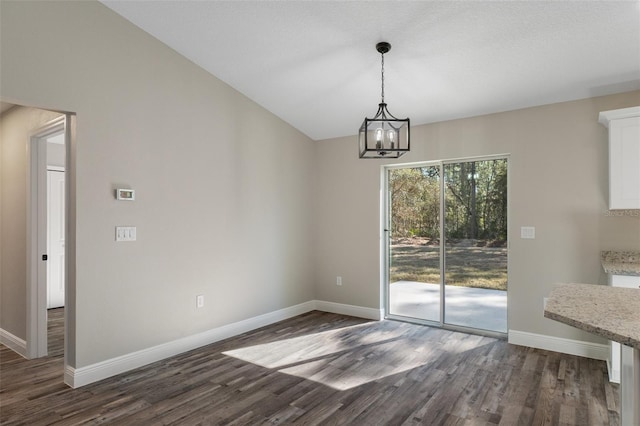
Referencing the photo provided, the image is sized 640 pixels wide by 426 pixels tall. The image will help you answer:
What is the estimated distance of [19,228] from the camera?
3.79 metres

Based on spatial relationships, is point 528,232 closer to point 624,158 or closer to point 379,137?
point 624,158

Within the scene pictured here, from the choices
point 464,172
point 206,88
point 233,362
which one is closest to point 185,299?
point 233,362

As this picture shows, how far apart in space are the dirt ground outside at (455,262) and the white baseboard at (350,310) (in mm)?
494

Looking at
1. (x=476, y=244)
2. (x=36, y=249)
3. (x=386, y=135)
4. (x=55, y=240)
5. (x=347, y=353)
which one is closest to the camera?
(x=386, y=135)

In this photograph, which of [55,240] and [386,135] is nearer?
[386,135]

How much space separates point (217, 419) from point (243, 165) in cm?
278

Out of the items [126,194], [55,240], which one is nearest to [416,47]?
[126,194]

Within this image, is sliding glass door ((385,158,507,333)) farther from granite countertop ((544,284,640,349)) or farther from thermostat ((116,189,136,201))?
thermostat ((116,189,136,201))

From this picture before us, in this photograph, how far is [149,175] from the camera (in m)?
3.46

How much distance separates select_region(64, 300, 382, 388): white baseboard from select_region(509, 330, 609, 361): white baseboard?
1675 millimetres

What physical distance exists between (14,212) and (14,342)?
137cm

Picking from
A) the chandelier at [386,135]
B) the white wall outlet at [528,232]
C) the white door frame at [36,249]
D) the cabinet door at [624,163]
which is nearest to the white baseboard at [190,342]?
the white door frame at [36,249]

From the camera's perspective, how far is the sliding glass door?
4250mm

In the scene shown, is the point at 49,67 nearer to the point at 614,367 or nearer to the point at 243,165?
the point at 243,165
